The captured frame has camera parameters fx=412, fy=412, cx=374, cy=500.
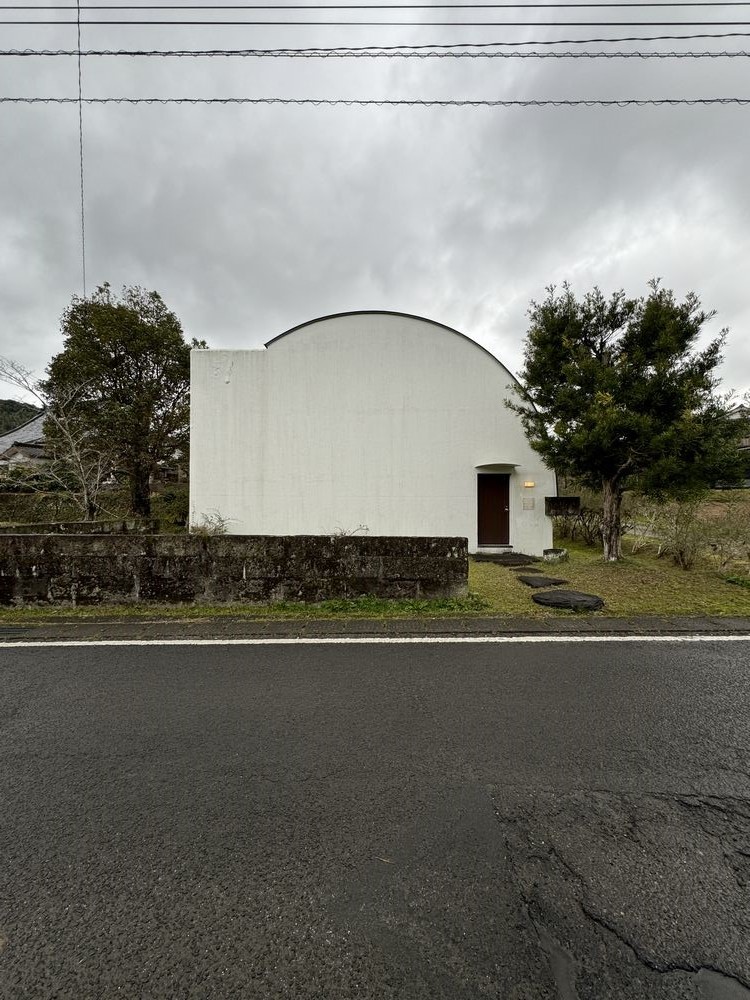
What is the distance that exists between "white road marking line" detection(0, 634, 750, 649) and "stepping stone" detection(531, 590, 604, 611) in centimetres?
94

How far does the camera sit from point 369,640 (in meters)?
4.24

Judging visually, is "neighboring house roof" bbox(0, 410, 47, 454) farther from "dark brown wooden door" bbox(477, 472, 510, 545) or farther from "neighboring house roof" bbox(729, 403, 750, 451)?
"neighboring house roof" bbox(729, 403, 750, 451)

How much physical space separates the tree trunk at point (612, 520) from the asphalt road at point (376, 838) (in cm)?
636

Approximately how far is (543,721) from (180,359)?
20.2m

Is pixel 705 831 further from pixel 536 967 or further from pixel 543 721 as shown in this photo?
pixel 536 967

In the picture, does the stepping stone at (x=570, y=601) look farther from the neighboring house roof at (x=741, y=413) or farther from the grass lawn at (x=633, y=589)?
the neighboring house roof at (x=741, y=413)

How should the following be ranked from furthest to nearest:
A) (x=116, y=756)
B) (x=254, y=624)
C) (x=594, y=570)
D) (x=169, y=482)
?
(x=169, y=482), (x=594, y=570), (x=254, y=624), (x=116, y=756)

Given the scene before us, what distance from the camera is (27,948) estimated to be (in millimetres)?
1354

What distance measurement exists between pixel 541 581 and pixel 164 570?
5.72 meters

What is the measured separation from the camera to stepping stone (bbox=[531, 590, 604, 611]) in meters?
5.25

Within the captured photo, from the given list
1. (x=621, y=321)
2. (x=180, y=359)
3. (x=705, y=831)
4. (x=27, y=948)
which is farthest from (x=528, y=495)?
(x=180, y=359)

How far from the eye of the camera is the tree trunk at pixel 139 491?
17391 mm

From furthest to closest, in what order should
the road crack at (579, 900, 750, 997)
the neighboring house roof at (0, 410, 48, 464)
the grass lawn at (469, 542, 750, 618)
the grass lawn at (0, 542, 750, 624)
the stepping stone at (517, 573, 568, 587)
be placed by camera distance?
the neighboring house roof at (0, 410, 48, 464) → the stepping stone at (517, 573, 568, 587) → the grass lawn at (469, 542, 750, 618) → the grass lawn at (0, 542, 750, 624) → the road crack at (579, 900, 750, 997)

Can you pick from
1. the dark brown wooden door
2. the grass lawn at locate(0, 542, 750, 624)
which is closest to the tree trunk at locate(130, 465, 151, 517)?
the grass lawn at locate(0, 542, 750, 624)
